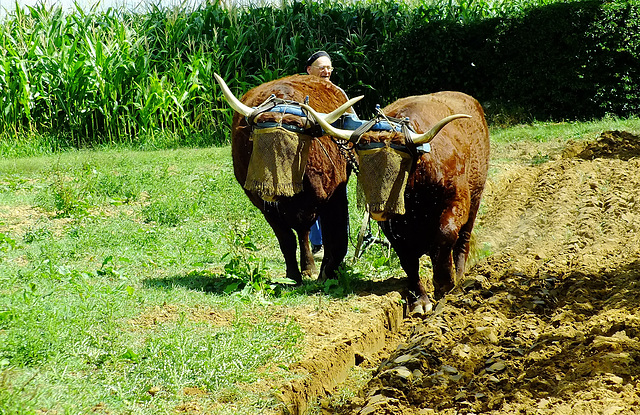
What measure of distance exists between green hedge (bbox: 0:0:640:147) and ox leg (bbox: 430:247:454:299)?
31.6ft

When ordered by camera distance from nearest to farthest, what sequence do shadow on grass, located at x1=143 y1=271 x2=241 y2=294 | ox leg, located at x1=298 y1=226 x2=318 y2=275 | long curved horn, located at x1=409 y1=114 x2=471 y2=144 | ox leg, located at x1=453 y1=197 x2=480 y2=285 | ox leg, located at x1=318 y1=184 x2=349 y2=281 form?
long curved horn, located at x1=409 y1=114 x2=471 y2=144 < shadow on grass, located at x1=143 y1=271 x2=241 y2=294 < ox leg, located at x1=318 y1=184 x2=349 y2=281 < ox leg, located at x1=453 y1=197 x2=480 y2=285 < ox leg, located at x1=298 y1=226 x2=318 y2=275

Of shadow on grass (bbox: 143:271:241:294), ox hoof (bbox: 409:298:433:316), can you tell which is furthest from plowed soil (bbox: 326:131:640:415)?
shadow on grass (bbox: 143:271:241:294)

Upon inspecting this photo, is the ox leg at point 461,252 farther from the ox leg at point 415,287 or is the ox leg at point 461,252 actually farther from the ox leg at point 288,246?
the ox leg at point 288,246

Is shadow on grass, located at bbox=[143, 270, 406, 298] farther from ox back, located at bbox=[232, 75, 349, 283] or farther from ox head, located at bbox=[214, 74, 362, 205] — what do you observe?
ox head, located at bbox=[214, 74, 362, 205]

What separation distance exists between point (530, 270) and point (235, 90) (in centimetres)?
1064

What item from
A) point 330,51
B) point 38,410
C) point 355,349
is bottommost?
point 355,349

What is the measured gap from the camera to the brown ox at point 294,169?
6625 mm

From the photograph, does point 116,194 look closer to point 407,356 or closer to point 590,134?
point 407,356

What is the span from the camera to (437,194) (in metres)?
6.73

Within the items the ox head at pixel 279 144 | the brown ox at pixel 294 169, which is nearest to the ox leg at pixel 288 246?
the brown ox at pixel 294 169

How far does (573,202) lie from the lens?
9.92m

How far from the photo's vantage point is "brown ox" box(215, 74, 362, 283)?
21.7ft

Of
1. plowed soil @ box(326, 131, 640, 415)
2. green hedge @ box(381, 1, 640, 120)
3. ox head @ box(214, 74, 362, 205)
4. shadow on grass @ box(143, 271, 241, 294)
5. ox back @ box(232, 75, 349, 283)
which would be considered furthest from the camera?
green hedge @ box(381, 1, 640, 120)

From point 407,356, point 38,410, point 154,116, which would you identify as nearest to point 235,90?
point 154,116
